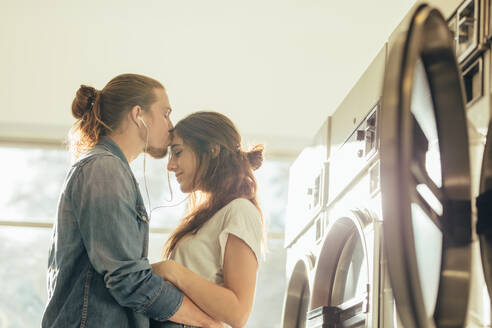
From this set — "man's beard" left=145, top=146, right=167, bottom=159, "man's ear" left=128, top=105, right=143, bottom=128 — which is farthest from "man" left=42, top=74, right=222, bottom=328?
"man's beard" left=145, top=146, right=167, bottom=159

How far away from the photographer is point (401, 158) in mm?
825

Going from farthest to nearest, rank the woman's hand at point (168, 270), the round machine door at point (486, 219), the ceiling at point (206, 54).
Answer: the ceiling at point (206, 54) → the woman's hand at point (168, 270) → the round machine door at point (486, 219)

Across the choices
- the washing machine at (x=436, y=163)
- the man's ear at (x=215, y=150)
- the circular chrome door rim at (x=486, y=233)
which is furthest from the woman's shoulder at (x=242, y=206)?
the circular chrome door rim at (x=486, y=233)

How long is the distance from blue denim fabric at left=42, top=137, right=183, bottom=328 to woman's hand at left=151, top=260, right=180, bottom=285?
0.04m

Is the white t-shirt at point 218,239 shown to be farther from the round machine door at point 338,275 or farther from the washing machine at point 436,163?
the washing machine at point 436,163

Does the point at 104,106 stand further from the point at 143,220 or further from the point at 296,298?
the point at 296,298

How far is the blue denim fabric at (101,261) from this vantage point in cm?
141

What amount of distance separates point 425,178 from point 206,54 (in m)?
3.38

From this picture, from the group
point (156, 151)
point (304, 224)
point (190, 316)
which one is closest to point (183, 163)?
point (156, 151)

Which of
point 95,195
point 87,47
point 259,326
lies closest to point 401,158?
point 95,195

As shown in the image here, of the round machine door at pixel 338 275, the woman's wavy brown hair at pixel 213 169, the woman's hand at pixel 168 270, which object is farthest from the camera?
the round machine door at pixel 338 275

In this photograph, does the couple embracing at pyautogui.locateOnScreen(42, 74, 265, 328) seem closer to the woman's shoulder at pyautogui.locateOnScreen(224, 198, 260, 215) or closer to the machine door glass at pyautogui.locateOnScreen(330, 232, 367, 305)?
the woman's shoulder at pyautogui.locateOnScreen(224, 198, 260, 215)

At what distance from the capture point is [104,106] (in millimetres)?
1689

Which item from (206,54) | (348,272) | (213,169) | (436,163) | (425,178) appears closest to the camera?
(425,178)
